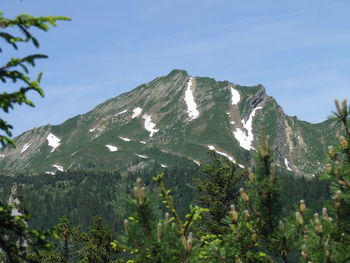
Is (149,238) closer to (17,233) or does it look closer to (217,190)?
(17,233)

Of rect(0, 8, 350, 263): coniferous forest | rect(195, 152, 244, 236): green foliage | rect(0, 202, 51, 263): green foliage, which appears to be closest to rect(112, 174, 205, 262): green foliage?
rect(0, 8, 350, 263): coniferous forest

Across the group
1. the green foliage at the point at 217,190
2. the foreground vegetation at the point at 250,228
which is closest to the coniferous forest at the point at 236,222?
the foreground vegetation at the point at 250,228

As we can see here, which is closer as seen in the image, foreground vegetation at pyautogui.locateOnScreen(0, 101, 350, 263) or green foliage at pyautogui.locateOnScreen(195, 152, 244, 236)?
foreground vegetation at pyautogui.locateOnScreen(0, 101, 350, 263)

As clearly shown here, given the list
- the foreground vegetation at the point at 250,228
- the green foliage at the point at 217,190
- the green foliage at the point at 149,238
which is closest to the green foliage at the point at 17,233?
the foreground vegetation at the point at 250,228

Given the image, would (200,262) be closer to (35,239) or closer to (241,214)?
(241,214)

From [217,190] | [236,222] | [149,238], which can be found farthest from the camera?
[217,190]

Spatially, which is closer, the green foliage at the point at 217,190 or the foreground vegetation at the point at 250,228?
the foreground vegetation at the point at 250,228

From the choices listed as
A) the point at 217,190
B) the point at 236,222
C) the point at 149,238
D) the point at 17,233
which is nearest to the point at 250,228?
the point at 236,222

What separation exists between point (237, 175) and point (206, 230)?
5.08 m

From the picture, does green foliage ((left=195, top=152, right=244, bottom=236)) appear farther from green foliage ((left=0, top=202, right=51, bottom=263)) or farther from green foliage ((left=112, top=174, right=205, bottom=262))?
green foliage ((left=0, top=202, right=51, bottom=263))

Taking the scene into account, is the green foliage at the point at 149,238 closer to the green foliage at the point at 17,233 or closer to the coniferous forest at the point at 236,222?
the coniferous forest at the point at 236,222

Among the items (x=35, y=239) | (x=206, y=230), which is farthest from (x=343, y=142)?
(x=206, y=230)

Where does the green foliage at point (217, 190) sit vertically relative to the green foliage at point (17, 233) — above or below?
above

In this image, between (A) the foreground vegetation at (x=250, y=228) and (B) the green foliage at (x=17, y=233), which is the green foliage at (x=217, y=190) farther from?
(B) the green foliage at (x=17, y=233)
